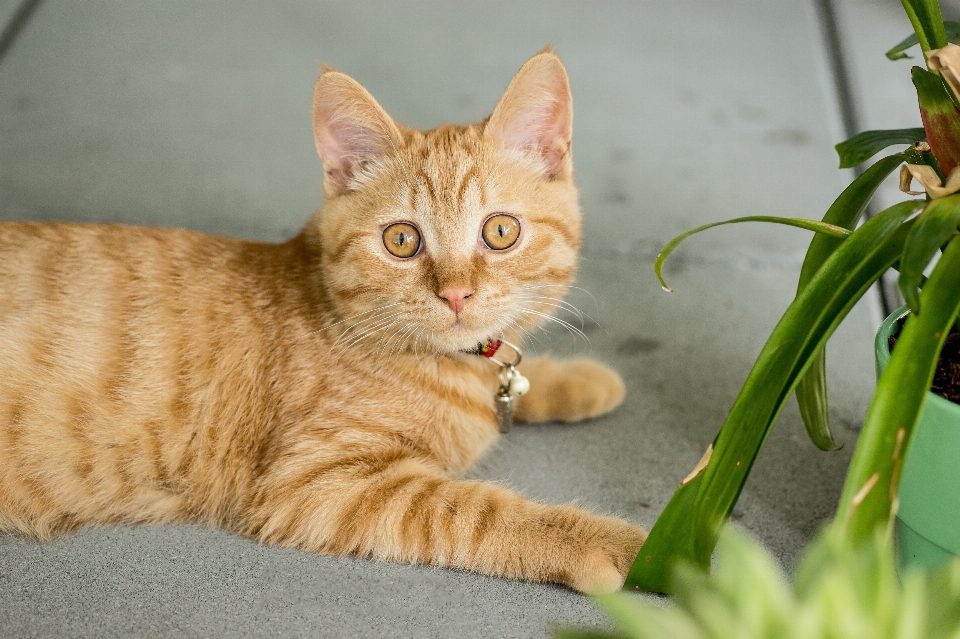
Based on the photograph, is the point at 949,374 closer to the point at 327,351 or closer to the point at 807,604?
the point at 807,604

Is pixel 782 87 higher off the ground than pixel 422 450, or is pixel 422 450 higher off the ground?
pixel 782 87

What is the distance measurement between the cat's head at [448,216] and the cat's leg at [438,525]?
0.27 m

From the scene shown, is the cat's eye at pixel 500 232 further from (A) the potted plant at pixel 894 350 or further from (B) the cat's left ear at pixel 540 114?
(A) the potted plant at pixel 894 350

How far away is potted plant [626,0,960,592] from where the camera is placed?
3.24 ft

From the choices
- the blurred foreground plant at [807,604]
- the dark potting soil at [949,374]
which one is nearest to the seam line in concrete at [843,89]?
the dark potting soil at [949,374]

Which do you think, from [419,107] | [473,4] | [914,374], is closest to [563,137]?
[914,374]

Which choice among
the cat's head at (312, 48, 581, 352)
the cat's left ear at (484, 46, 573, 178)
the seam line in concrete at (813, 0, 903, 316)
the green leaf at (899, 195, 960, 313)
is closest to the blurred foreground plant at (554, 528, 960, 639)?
the green leaf at (899, 195, 960, 313)

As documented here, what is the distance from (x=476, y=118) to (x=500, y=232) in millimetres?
1438

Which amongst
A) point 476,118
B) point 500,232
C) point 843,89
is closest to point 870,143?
point 500,232

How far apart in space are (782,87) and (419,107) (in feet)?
4.42

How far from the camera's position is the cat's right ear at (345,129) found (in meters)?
1.58

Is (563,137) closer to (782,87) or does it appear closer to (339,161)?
(339,161)

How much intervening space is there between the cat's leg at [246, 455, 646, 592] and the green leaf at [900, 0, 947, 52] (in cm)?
88

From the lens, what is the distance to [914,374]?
1018mm
